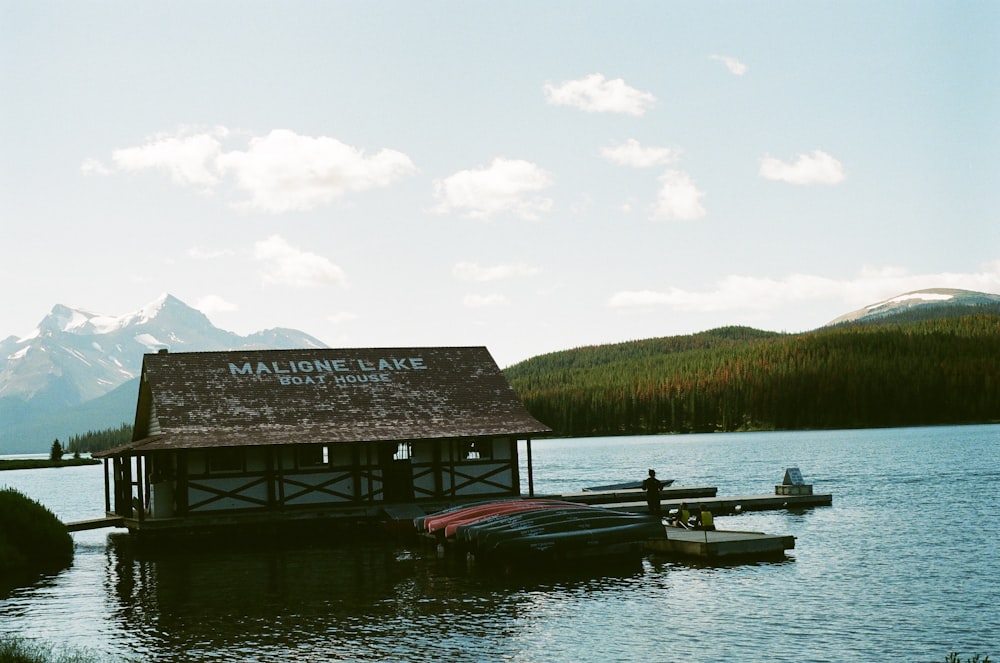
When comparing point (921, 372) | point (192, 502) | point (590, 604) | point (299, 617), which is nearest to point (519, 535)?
point (590, 604)

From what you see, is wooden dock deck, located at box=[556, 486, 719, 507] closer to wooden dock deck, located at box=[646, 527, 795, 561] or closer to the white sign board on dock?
the white sign board on dock

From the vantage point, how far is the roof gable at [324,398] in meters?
40.2

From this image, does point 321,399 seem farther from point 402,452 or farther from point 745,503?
point 745,503

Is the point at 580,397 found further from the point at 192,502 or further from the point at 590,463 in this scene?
the point at 192,502

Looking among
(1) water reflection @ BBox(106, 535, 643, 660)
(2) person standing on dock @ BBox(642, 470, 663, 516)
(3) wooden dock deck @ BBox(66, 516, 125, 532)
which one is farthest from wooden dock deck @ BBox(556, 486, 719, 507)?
(3) wooden dock deck @ BBox(66, 516, 125, 532)

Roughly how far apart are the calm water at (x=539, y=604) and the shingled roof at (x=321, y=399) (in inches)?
189

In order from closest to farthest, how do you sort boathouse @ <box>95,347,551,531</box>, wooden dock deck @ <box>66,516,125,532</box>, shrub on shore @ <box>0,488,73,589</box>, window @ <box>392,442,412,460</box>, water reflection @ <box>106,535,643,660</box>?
1. water reflection @ <box>106,535,643,660</box>
2. shrub on shore @ <box>0,488,73,589</box>
3. boathouse @ <box>95,347,551,531</box>
4. window @ <box>392,442,412,460</box>
5. wooden dock deck @ <box>66,516,125,532</box>

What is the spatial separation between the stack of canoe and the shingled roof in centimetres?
921

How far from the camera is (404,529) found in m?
38.1

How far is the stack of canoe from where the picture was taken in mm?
29766

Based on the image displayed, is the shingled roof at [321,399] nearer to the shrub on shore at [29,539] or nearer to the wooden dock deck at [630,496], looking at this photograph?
the shrub on shore at [29,539]

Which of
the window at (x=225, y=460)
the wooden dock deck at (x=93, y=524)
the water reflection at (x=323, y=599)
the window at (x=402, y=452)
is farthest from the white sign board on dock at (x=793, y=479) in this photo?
the wooden dock deck at (x=93, y=524)

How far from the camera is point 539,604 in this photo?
80.3ft

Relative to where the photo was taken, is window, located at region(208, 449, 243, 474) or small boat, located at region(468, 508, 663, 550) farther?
window, located at region(208, 449, 243, 474)
